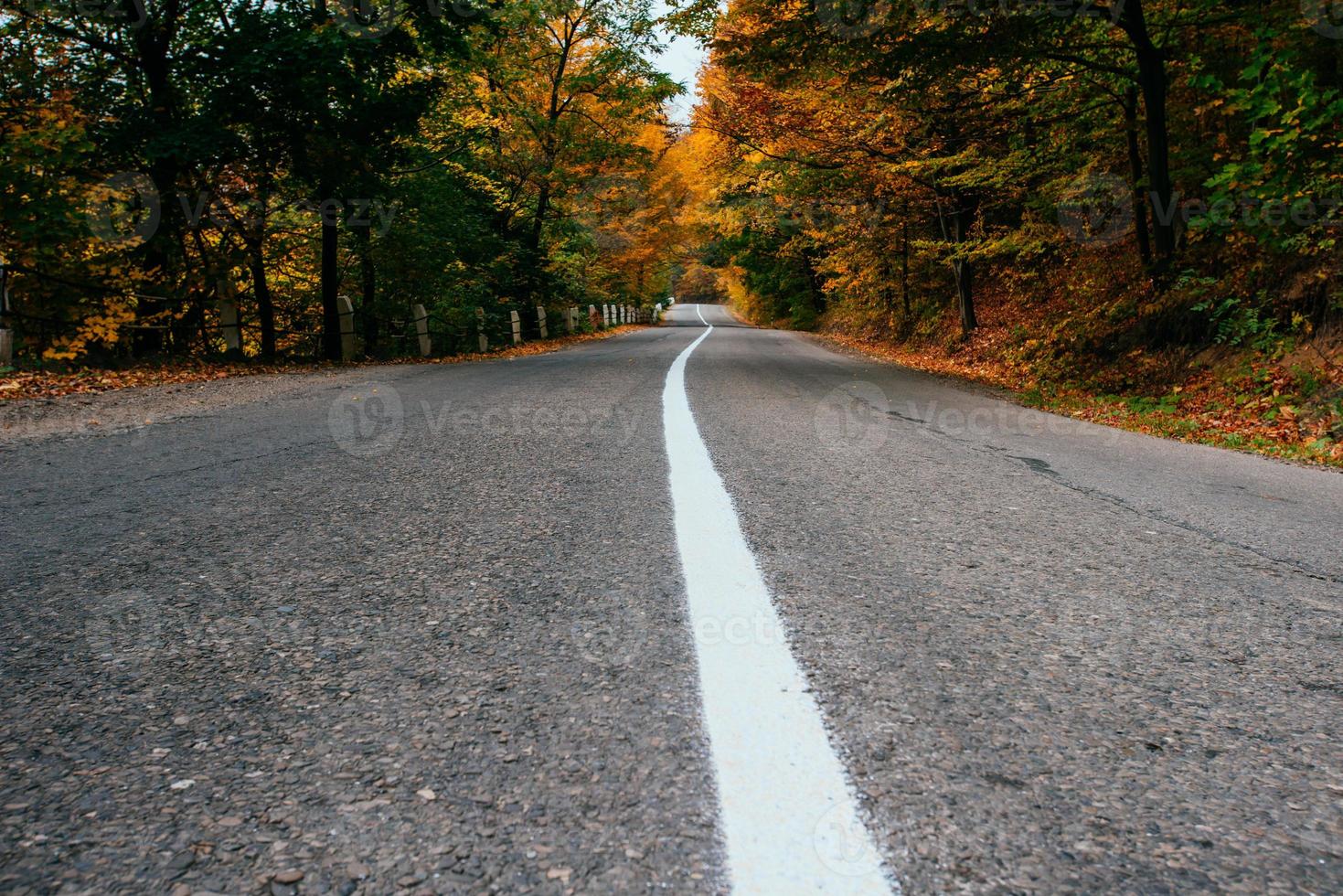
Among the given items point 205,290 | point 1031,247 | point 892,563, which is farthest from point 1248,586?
point 205,290

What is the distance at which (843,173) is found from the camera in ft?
49.6

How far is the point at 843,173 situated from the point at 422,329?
9.15 metres

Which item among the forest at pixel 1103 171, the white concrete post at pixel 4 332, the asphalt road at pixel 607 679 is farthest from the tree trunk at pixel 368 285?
the asphalt road at pixel 607 679

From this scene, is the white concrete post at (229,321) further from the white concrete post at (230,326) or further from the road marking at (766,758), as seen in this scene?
the road marking at (766,758)

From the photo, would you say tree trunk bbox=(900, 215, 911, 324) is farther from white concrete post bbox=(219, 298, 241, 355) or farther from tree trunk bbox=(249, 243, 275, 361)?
white concrete post bbox=(219, 298, 241, 355)

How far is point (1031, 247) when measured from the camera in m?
12.2

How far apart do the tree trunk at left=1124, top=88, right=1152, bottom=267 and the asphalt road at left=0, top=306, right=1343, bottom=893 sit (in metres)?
8.09

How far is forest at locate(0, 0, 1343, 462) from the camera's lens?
7445mm

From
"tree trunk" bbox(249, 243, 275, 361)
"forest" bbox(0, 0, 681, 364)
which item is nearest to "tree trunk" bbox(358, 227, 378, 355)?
"forest" bbox(0, 0, 681, 364)

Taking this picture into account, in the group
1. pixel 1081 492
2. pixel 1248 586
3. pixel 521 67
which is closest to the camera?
pixel 1248 586

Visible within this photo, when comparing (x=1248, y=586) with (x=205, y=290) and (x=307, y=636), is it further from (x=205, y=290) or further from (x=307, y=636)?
(x=205, y=290)

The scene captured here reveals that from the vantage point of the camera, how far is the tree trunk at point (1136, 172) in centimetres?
993

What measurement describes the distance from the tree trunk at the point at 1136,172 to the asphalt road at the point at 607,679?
809 centimetres

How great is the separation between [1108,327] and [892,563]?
354 inches
